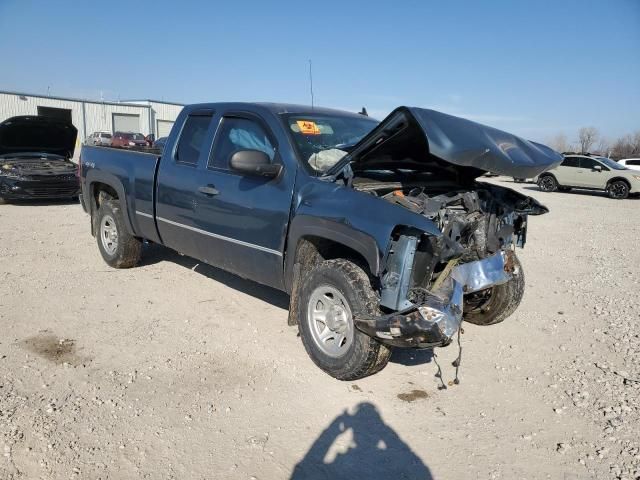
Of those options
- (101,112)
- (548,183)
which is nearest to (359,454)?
(548,183)

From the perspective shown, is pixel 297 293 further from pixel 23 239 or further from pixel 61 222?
pixel 61 222

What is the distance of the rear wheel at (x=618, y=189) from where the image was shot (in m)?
19.3

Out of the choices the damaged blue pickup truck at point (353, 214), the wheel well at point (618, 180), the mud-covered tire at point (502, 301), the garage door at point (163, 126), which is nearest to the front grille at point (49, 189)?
the damaged blue pickup truck at point (353, 214)

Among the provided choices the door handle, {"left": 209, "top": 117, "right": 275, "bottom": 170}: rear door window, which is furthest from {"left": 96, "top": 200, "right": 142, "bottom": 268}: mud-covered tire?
{"left": 209, "top": 117, "right": 275, "bottom": 170}: rear door window

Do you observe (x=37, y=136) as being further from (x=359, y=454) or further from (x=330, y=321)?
(x=359, y=454)

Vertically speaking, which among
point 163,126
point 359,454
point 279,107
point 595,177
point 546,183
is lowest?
point 359,454

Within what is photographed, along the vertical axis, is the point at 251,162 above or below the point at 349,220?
above

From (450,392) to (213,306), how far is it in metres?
2.58

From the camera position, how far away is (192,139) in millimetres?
5008

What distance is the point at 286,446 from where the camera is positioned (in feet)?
9.45

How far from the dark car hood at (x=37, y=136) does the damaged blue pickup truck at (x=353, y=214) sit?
672cm

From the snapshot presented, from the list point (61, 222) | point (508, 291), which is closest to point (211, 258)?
point (508, 291)

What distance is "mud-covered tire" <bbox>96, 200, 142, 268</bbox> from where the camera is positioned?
6.05 meters

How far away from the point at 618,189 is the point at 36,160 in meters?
19.9
